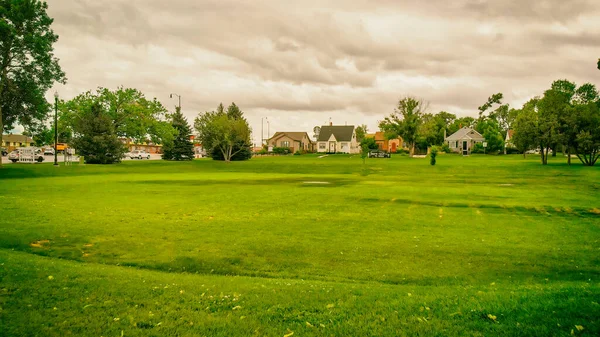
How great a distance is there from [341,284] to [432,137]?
102111 millimetres

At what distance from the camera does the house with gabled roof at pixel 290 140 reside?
5079 inches

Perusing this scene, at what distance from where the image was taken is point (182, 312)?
6.00 meters

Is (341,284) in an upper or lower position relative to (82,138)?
lower

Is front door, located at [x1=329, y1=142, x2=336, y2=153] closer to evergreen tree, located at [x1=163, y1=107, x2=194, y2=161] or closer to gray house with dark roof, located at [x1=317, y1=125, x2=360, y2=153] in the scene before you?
gray house with dark roof, located at [x1=317, y1=125, x2=360, y2=153]

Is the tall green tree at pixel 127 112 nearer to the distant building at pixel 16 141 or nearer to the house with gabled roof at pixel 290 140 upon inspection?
the house with gabled roof at pixel 290 140

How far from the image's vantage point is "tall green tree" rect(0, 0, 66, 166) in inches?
1650

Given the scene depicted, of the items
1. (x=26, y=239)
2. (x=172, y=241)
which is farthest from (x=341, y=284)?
(x=26, y=239)

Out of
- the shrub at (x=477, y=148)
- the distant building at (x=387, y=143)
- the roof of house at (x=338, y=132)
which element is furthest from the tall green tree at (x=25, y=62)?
the distant building at (x=387, y=143)

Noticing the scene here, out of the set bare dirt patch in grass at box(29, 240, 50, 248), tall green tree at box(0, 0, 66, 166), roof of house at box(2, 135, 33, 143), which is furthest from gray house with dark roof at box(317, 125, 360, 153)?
bare dirt patch in grass at box(29, 240, 50, 248)

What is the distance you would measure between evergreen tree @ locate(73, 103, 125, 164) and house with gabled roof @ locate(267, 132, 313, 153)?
74.0 m

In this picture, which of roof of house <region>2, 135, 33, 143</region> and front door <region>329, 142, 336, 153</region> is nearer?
front door <region>329, 142, 336, 153</region>

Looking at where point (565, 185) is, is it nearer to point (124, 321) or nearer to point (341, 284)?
point (341, 284)

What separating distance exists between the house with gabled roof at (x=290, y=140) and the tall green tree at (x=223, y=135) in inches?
1895

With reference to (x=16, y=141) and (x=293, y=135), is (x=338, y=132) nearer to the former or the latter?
(x=293, y=135)
